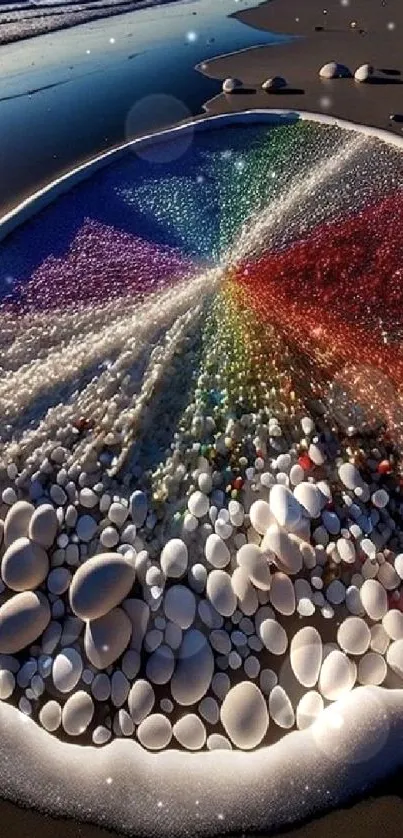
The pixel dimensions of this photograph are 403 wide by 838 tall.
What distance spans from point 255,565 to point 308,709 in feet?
3.00

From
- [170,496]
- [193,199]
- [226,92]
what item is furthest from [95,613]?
[226,92]

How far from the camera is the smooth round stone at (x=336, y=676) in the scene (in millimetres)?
3732

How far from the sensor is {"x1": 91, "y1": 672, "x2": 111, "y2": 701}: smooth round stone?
3.79m

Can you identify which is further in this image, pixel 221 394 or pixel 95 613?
pixel 221 394

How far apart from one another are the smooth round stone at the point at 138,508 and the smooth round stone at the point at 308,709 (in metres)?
1.63

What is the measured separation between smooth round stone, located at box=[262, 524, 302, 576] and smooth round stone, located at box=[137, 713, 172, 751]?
4.02 ft

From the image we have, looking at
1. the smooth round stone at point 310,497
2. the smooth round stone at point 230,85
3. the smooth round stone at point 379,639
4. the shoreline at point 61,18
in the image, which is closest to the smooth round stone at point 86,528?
the smooth round stone at point 310,497

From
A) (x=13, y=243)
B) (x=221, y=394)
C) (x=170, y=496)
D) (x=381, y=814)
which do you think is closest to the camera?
(x=381, y=814)

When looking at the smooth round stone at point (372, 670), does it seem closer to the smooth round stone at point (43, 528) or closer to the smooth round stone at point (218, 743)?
the smooth round stone at point (218, 743)

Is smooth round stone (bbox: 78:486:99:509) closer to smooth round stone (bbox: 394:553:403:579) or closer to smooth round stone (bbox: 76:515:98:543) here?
smooth round stone (bbox: 76:515:98:543)

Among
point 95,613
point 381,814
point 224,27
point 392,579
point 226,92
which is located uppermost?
point 224,27

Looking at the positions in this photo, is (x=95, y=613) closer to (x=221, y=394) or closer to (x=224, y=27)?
(x=221, y=394)

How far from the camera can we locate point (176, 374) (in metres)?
5.70

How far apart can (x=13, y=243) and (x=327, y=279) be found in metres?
3.80
